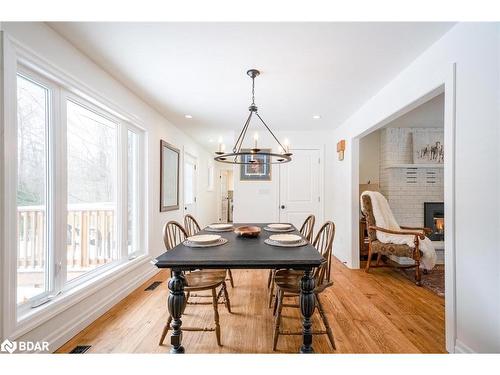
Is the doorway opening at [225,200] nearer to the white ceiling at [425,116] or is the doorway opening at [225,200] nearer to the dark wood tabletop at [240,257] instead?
the white ceiling at [425,116]

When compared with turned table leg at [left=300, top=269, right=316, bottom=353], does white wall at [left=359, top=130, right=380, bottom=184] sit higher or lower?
higher

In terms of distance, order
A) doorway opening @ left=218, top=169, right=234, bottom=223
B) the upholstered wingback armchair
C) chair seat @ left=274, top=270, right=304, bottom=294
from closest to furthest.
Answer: chair seat @ left=274, top=270, right=304, bottom=294 → the upholstered wingback armchair → doorway opening @ left=218, top=169, right=234, bottom=223

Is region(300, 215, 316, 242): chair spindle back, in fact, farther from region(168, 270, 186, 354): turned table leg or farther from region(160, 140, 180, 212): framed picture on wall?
region(160, 140, 180, 212): framed picture on wall

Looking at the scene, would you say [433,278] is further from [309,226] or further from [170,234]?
[170,234]

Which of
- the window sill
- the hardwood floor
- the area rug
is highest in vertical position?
the window sill

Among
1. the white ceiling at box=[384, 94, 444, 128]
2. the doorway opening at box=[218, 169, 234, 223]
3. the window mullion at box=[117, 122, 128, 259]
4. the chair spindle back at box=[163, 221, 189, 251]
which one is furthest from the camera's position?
the doorway opening at box=[218, 169, 234, 223]

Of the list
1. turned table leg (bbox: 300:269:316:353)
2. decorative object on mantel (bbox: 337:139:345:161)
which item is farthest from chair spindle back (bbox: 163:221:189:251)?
decorative object on mantel (bbox: 337:139:345:161)

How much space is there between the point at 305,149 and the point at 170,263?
3.79 m

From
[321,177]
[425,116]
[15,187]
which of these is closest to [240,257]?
[15,187]

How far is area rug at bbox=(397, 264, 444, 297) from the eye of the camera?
9.44ft

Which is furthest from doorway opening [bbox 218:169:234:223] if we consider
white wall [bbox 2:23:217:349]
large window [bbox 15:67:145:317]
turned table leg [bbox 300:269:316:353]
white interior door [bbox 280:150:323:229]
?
turned table leg [bbox 300:269:316:353]

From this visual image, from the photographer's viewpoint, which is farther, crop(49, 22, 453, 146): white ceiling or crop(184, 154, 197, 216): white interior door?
crop(184, 154, 197, 216): white interior door

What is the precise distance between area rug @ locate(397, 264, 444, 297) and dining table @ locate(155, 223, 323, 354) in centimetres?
211

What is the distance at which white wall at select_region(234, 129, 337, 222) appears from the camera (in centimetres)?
468
